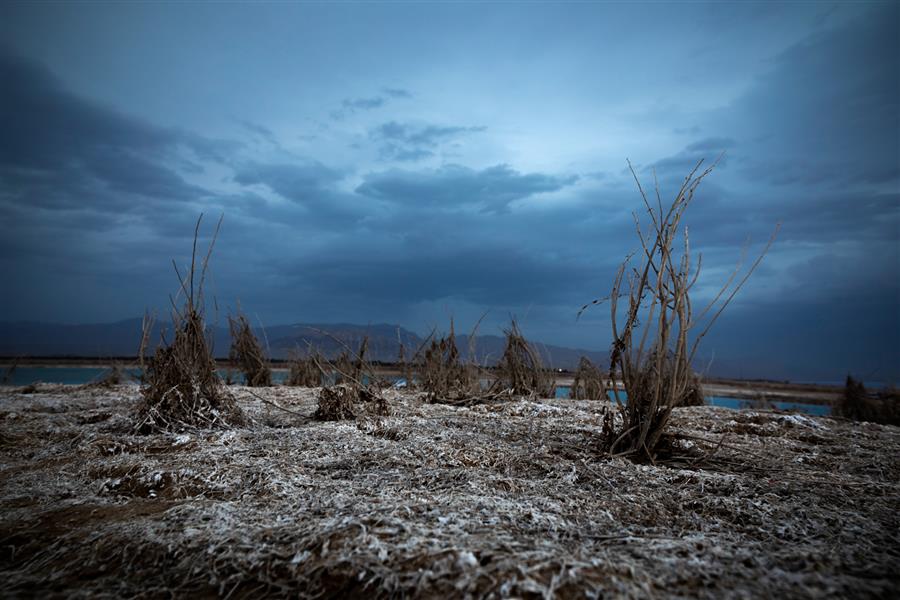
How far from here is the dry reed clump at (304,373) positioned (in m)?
9.16

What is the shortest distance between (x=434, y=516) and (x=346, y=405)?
8.96 ft

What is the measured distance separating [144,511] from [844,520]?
10.2 ft

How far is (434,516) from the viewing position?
6.51ft

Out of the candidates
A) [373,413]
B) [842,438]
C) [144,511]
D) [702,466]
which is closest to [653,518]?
[702,466]

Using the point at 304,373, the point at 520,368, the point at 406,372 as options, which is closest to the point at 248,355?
the point at 304,373

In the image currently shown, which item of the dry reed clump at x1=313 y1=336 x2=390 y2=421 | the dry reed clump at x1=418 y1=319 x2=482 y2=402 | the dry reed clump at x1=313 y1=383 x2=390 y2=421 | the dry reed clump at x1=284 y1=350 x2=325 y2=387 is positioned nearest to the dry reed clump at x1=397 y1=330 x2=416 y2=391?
the dry reed clump at x1=418 y1=319 x2=482 y2=402

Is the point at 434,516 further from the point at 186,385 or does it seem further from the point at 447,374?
the point at 447,374

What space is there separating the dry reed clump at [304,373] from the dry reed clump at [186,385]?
456cm

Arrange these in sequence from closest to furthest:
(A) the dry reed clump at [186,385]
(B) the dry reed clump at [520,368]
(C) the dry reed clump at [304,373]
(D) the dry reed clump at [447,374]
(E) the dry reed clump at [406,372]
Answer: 1. (A) the dry reed clump at [186,385]
2. (D) the dry reed clump at [447,374]
3. (B) the dry reed clump at [520,368]
4. (E) the dry reed clump at [406,372]
5. (C) the dry reed clump at [304,373]

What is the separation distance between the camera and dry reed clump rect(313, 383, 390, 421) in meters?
4.55

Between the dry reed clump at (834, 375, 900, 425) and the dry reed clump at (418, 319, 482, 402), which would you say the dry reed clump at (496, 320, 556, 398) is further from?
the dry reed clump at (834, 375, 900, 425)

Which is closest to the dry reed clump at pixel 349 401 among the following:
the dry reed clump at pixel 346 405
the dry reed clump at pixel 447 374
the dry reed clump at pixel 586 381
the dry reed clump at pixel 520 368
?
the dry reed clump at pixel 346 405

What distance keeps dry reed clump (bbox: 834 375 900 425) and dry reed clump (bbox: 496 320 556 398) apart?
19.2 ft

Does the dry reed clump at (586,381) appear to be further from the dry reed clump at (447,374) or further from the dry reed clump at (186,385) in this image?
the dry reed clump at (186,385)
